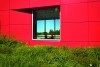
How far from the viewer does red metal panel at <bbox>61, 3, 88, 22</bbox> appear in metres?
20.6

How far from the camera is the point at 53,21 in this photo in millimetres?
22703

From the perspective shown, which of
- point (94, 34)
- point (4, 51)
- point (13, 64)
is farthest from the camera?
point (94, 34)

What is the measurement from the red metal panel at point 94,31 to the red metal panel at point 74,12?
0.62 metres

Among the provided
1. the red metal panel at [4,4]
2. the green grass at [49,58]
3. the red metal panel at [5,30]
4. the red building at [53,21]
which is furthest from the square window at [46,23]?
the green grass at [49,58]

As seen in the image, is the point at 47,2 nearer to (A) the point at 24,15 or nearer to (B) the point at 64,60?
(A) the point at 24,15

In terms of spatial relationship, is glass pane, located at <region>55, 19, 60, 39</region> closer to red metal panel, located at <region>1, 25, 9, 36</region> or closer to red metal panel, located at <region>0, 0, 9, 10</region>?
red metal panel, located at <region>1, 25, 9, 36</region>

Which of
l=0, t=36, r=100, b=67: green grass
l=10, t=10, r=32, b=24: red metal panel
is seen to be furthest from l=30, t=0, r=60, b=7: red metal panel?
l=0, t=36, r=100, b=67: green grass

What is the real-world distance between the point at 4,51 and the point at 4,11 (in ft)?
21.9

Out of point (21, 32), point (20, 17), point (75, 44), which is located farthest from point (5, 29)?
point (75, 44)

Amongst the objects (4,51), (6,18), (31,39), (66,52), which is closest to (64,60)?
(66,52)

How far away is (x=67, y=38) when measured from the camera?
2128cm

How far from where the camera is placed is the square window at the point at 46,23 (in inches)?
887

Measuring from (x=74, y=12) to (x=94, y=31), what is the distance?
6.22 ft

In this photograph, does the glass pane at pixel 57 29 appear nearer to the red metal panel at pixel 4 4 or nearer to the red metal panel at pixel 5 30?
the red metal panel at pixel 5 30
